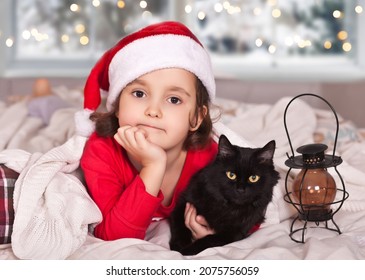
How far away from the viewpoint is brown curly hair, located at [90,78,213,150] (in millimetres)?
1418

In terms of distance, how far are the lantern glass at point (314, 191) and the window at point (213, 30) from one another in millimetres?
3031

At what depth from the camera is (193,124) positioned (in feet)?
4.67

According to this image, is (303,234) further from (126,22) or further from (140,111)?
(126,22)

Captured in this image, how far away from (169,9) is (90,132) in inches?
119

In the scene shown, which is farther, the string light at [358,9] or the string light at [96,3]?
the string light at [96,3]

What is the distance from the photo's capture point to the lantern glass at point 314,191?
1.30m

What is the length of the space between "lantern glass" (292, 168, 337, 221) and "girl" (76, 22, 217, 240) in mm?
235

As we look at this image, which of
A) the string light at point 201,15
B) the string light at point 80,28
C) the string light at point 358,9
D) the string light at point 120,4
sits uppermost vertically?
the string light at point 358,9

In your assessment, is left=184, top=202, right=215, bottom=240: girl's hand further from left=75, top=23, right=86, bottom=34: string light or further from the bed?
left=75, top=23, right=86, bottom=34: string light

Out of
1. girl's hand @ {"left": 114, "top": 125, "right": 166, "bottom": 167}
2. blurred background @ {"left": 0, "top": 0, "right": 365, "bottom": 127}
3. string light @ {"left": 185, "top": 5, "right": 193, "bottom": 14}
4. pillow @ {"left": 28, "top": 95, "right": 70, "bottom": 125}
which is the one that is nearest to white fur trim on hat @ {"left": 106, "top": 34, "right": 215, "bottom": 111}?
girl's hand @ {"left": 114, "top": 125, "right": 166, "bottom": 167}

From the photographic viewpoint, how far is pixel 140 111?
4.30 ft

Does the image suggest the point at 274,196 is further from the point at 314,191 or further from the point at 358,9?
the point at 358,9

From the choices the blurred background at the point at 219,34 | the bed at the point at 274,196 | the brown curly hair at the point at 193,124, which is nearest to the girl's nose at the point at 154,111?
the brown curly hair at the point at 193,124

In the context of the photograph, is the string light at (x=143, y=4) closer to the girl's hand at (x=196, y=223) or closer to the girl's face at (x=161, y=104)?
the girl's face at (x=161, y=104)
